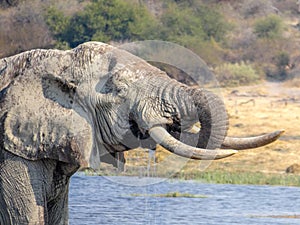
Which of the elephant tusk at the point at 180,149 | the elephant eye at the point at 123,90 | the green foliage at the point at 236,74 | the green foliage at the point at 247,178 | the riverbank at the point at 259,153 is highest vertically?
the green foliage at the point at 236,74

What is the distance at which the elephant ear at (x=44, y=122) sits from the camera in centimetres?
479

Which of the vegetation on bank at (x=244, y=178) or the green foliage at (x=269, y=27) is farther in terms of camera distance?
the green foliage at (x=269, y=27)

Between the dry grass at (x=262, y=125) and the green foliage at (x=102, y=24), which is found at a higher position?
the green foliage at (x=102, y=24)

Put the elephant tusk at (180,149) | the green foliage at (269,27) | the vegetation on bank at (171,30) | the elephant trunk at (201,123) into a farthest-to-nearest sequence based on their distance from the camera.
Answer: the green foliage at (269,27) → the vegetation on bank at (171,30) → the elephant trunk at (201,123) → the elephant tusk at (180,149)

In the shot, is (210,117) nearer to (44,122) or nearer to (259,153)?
(44,122)

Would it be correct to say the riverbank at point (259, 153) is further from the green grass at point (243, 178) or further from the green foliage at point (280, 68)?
the green foliage at point (280, 68)

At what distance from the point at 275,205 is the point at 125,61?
7.19 m

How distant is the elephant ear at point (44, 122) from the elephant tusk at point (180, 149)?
1.21ft

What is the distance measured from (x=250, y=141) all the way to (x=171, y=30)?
1600 centimetres

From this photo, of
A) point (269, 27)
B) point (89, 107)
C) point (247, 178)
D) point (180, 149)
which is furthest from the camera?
point (269, 27)

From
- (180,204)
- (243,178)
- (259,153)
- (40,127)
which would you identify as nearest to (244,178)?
(243,178)

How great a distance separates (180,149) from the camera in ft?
14.8

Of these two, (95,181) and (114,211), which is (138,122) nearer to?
(114,211)

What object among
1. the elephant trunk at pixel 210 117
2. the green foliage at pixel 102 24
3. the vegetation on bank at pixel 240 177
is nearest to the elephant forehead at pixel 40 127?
the elephant trunk at pixel 210 117
